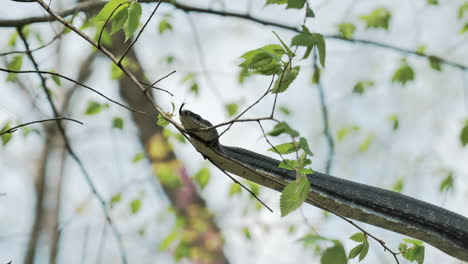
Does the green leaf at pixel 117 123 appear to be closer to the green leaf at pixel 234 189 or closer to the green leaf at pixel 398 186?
the green leaf at pixel 234 189

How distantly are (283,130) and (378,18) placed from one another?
396cm

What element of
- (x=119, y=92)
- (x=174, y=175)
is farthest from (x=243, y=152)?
(x=119, y=92)

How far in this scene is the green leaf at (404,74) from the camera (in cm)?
476

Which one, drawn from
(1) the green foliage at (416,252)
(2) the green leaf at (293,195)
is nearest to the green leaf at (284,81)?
(2) the green leaf at (293,195)

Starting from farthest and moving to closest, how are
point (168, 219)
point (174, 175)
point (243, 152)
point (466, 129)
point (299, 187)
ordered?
point (168, 219), point (174, 175), point (466, 129), point (243, 152), point (299, 187)

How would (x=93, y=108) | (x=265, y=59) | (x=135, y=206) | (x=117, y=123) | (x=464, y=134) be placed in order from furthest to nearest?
(x=135, y=206), (x=117, y=123), (x=93, y=108), (x=464, y=134), (x=265, y=59)

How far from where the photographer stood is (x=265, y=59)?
2006 millimetres

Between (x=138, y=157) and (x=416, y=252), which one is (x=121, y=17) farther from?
(x=138, y=157)

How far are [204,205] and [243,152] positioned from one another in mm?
5431

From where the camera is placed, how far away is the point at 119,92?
8.66 meters

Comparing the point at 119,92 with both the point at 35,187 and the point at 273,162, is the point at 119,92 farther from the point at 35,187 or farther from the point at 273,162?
the point at 273,162

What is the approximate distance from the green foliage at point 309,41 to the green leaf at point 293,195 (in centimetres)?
50

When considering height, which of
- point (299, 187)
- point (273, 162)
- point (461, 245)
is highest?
point (273, 162)

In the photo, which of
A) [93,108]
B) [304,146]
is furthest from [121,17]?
[93,108]
